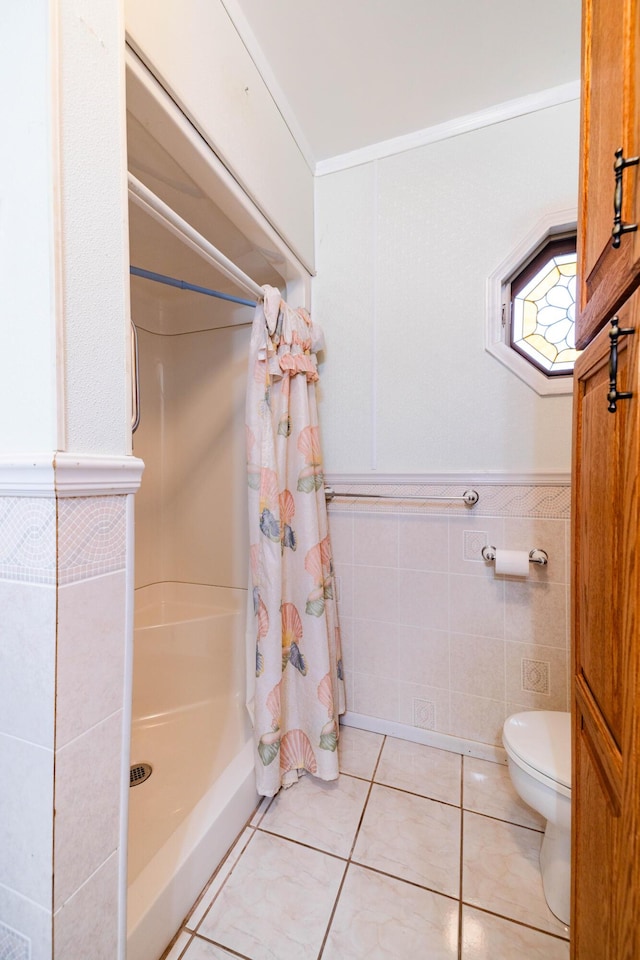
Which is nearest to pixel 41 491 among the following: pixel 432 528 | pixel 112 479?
pixel 112 479

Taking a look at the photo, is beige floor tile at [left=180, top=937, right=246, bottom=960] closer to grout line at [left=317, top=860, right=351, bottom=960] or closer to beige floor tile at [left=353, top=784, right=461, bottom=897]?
grout line at [left=317, top=860, right=351, bottom=960]

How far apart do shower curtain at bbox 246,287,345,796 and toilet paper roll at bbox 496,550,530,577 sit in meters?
0.67

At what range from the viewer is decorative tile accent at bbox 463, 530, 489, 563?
1480 millimetres

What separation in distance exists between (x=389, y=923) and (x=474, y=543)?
113 cm

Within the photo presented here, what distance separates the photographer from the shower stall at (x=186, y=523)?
98 centimetres

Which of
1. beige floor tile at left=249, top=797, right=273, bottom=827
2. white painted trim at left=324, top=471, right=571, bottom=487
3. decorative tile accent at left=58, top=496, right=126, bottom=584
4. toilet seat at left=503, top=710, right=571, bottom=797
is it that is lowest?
beige floor tile at left=249, top=797, right=273, bottom=827

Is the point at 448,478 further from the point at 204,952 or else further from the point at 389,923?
the point at 204,952

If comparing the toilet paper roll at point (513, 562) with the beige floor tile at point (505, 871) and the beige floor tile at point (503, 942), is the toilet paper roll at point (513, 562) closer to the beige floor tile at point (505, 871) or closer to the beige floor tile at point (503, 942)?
the beige floor tile at point (505, 871)

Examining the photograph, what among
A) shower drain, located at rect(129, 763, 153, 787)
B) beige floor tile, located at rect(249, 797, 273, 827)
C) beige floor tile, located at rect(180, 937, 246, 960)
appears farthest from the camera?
shower drain, located at rect(129, 763, 153, 787)

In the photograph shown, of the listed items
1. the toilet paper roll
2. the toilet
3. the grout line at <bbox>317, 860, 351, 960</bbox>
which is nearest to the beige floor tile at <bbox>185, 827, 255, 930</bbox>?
the grout line at <bbox>317, 860, 351, 960</bbox>

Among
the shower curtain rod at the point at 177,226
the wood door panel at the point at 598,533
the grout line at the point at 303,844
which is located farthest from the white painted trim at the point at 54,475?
the grout line at the point at 303,844

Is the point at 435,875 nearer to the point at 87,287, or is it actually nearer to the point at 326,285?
the point at 87,287

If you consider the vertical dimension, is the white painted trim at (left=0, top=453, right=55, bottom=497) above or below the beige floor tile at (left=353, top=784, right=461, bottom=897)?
above

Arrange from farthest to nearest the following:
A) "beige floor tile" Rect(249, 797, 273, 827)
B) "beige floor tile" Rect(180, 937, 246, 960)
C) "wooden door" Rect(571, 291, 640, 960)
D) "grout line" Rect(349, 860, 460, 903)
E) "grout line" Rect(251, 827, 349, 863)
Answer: "beige floor tile" Rect(249, 797, 273, 827) → "grout line" Rect(251, 827, 349, 863) → "grout line" Rect(349, 860, 460, 903) → "beige floor tile" Rect(180, 937, 246, 960) → "wooden door" Rect(571, 291, 640, 960)
